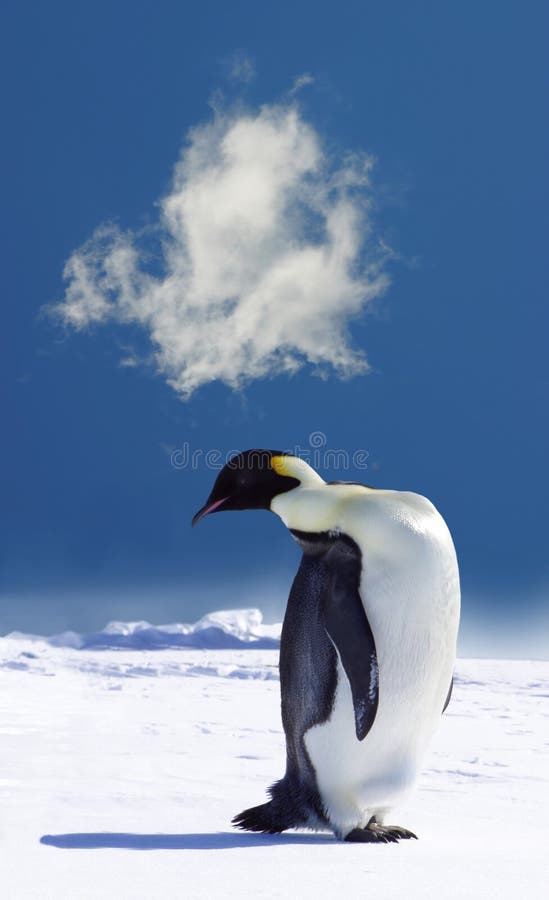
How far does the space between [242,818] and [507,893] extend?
1.35 meters

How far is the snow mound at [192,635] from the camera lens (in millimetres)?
27797

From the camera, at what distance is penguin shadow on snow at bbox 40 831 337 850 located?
3117 millimetres

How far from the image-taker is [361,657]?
3.28 metres

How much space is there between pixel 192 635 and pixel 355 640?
91.6 ft

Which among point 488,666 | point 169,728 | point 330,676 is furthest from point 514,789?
point 488,666

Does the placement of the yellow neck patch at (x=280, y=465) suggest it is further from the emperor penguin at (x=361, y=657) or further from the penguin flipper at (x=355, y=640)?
the penguin flipper at (x=355, y=640)

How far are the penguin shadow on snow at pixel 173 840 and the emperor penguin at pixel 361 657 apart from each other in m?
0.13

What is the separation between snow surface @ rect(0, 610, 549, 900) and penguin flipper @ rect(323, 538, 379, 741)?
48 cm

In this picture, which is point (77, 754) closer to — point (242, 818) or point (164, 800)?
point (164, 800)

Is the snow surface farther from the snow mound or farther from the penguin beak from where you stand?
the snow mound

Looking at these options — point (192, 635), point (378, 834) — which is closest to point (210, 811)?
point (378, 834)

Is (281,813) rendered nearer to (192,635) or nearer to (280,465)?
(280,465)

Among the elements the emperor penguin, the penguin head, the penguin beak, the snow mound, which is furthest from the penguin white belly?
the snow mound

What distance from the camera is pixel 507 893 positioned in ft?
8.33
